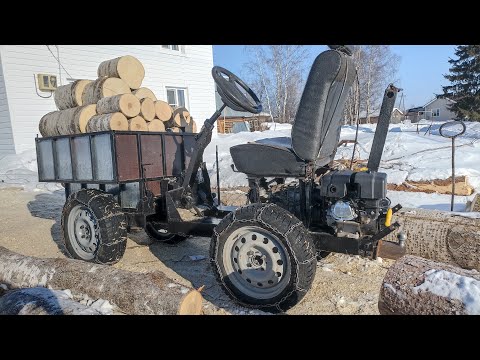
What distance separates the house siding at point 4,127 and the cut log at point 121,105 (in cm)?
827

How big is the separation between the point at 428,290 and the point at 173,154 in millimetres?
3696

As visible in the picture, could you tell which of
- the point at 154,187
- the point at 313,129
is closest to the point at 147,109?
the point at 154,187

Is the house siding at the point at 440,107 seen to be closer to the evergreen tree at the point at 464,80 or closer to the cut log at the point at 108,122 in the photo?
the evergreen tree at the point at 464,80

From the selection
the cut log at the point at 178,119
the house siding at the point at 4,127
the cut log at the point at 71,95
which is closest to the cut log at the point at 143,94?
the cut log at the point at 178,119

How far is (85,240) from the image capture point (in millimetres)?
4535

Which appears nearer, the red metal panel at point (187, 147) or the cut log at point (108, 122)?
the cut log at point (108, 122)

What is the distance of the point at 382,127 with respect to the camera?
10.7ft

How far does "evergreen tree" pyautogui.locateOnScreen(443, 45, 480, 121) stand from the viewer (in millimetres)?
27719

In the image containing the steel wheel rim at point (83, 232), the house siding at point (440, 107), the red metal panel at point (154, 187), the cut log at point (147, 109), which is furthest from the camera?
the house siding at point (440, 107)

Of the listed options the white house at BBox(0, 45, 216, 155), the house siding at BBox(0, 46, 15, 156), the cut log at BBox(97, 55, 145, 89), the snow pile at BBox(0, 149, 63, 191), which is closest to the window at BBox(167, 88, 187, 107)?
the white house at BBox(0, 45, 216, 155)

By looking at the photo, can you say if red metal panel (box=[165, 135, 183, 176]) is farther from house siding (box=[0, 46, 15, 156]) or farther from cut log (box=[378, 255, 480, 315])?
house siding (box=[0, 46, 15, 156])

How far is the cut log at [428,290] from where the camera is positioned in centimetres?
230

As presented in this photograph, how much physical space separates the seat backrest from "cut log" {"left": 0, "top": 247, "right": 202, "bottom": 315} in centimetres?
167

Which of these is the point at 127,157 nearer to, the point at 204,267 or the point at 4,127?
the point at 204,267
